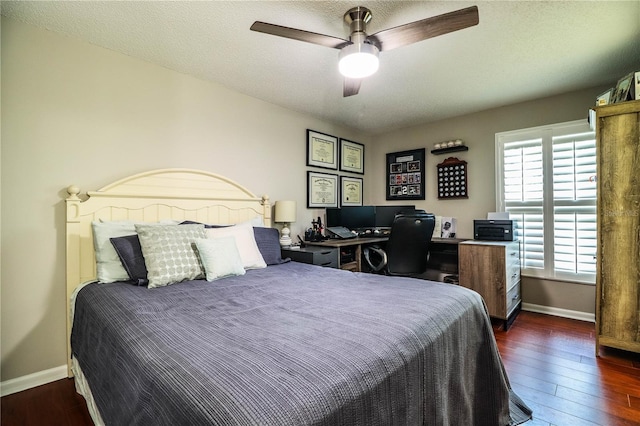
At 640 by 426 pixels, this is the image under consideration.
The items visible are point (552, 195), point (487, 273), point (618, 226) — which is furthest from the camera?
point (552, 195)

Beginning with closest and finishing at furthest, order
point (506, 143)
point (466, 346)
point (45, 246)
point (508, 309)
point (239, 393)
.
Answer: point (239, 393) → point (466, 346) → point (45, 246) → point (508, 309) → point (506, 143)

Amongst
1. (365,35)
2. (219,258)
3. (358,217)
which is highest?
(365,35)

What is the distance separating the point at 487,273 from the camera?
9.55 feet

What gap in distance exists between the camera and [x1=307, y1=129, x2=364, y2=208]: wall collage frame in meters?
3.82

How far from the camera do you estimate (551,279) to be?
3203 mm

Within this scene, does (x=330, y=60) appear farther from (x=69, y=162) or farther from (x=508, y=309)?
(x=508, y=309)

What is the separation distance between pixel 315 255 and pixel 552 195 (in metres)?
2.66

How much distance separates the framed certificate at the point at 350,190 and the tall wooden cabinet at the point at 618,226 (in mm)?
2707

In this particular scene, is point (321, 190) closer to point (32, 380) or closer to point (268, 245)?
point (268, 245)

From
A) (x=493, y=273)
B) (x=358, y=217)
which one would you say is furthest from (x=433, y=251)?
(x=358, y=217)

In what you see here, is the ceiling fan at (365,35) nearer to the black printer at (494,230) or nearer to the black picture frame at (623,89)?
the black picture frame at (623,89)

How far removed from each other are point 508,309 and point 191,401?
3.10m

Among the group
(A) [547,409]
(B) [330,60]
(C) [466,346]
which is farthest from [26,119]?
(A) [547,409]

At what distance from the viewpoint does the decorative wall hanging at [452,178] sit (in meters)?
3.80
